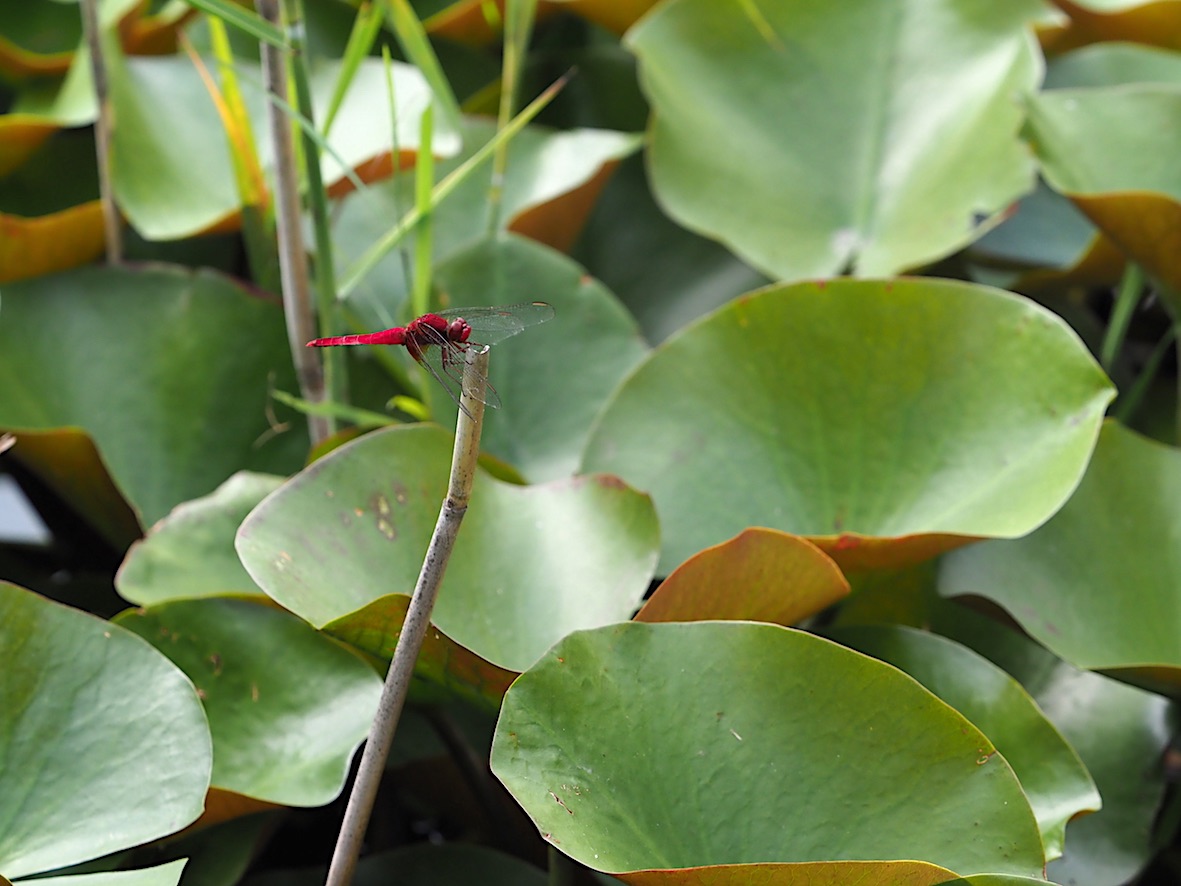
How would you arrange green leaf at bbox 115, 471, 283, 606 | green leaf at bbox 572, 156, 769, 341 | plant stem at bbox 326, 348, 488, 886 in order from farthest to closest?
green leaf at bbox 572, 156, 769, 341
green leaf at bbox 115, 471, 283, 606
plant stem at bbox 326, 348, 488, 886

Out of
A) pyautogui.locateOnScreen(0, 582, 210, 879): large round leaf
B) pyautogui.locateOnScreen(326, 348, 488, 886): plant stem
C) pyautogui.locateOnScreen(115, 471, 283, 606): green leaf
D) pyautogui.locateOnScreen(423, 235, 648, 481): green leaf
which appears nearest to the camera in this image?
pyautogui.locateOnScreen(326, 348, 488, 886): plant stem

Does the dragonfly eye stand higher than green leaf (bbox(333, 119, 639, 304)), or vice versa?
the dragonfly eye

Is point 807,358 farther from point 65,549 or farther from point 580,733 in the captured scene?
point 65,549

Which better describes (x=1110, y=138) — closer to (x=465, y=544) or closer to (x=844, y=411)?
(x=844, y=411)

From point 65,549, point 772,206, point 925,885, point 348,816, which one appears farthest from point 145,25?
point 925,885

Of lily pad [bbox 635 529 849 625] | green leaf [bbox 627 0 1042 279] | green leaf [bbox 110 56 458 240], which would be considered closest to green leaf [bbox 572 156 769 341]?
green leaf [bbox 627 0 1042 279]

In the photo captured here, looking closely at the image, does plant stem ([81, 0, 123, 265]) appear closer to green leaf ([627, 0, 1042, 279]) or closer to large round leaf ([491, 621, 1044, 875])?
green leaf ([627, 0, 1042, 279])

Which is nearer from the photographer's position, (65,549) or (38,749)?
(38,749)
